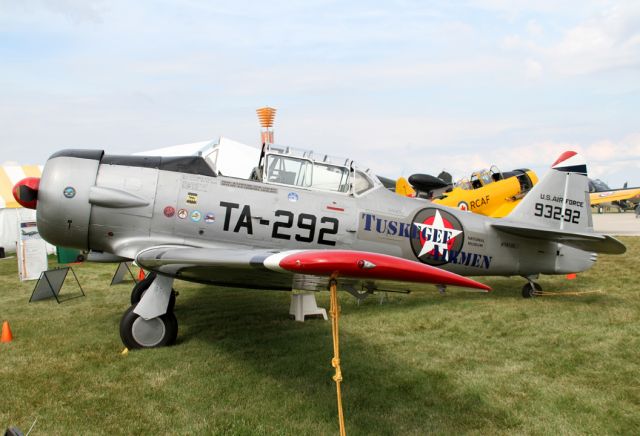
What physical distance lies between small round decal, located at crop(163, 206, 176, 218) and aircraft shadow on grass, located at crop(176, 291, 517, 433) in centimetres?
149

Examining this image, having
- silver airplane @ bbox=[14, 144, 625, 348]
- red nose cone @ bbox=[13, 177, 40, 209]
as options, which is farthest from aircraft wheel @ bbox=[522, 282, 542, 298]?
red nose cone @ bbox=[13, 177, 40, 209]

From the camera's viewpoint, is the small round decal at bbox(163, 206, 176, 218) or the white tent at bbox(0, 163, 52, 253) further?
the white tent at bbox(0, 163, 52, 253)

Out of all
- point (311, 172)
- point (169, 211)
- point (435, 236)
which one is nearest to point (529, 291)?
point (435, 236)

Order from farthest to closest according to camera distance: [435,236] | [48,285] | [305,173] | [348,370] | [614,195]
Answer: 1. [614,195]
2. [48,285]
3. [435,236]
4. [305,173]
5. [348,370]

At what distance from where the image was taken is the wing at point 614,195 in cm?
2664

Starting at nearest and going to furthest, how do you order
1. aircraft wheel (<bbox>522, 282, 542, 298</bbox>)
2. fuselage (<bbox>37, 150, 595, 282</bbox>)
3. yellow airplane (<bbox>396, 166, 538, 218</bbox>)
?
fuselage (<bbox>37, 150, 595, 282</bbox>)
aircraft wheel (<bbox>522, 282, 542, 298</bbox>)
yellow airplane (<bbox>396, 166, 538, 218</bbox>)

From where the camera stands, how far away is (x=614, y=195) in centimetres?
2745

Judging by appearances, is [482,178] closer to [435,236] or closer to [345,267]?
[435,236]

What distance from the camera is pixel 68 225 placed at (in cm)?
523

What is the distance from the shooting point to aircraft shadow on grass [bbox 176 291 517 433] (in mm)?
3502

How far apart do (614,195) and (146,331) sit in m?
29.5

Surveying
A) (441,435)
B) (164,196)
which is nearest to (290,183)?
(164,196)

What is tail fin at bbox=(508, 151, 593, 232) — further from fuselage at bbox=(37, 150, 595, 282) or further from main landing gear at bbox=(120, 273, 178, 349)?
main landing gear at bbox=(120, 273, 178, 349)

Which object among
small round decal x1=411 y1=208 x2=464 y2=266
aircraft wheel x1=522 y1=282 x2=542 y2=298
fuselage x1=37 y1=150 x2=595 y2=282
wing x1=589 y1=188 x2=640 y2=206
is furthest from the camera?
wing x1=589 y1=188 x2=640 y2=206
